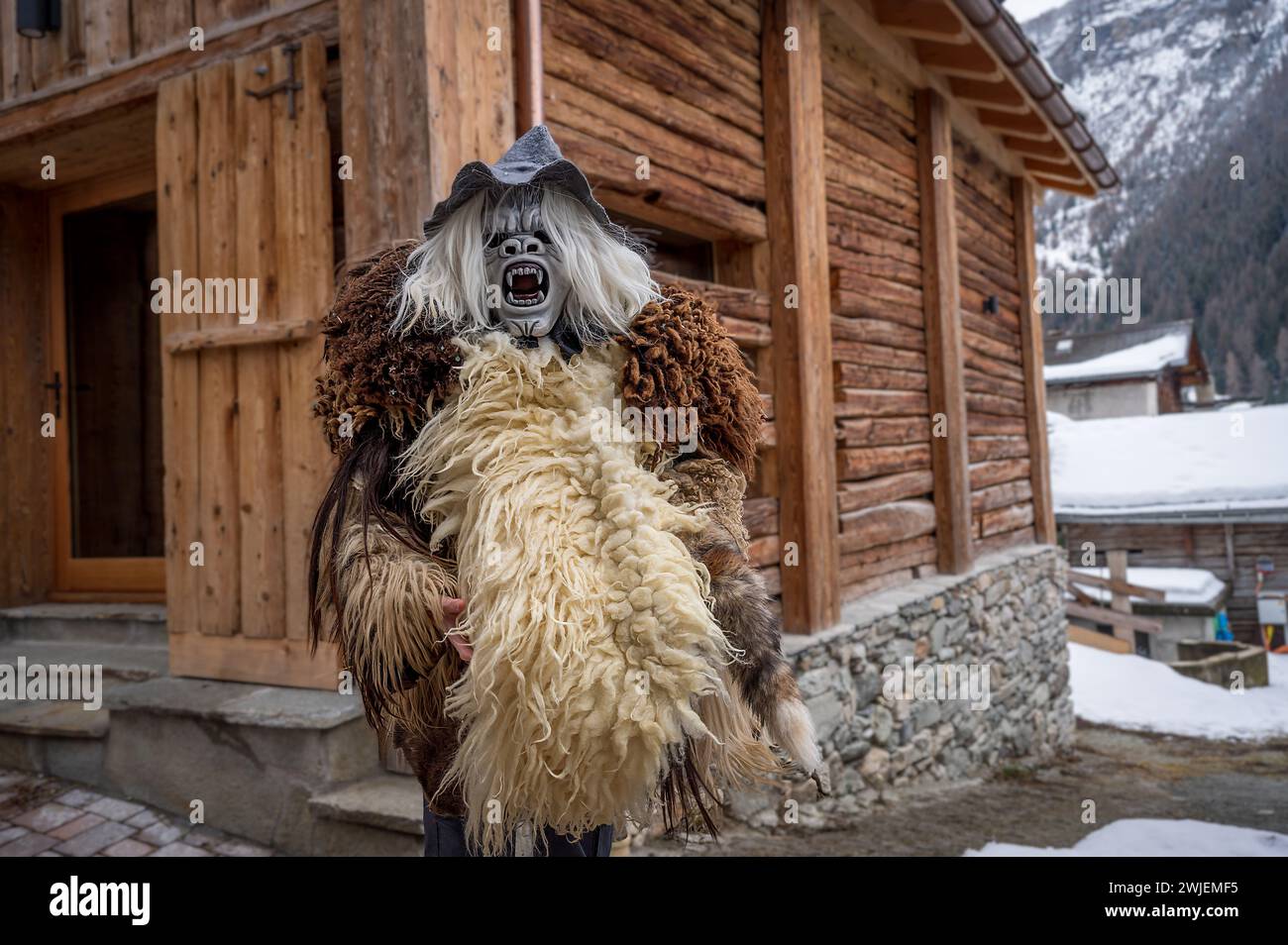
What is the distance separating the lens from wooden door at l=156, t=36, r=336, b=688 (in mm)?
2965

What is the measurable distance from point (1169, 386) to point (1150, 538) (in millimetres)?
8808

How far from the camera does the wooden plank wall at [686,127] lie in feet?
10.7

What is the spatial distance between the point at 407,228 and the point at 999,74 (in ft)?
17.2

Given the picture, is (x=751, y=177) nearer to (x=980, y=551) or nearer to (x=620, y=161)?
(x=620, y=161)

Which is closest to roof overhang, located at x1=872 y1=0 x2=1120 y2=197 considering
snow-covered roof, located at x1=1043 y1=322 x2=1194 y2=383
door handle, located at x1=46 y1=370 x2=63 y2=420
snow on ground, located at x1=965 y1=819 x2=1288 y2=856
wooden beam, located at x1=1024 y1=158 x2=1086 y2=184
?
wooden beam, located at x1=1024 y1=158 x2=1086 y2=184

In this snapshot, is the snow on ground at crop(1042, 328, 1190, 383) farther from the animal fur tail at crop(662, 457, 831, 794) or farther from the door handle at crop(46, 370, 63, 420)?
the door handle at crop(46, 370, 63, 420)

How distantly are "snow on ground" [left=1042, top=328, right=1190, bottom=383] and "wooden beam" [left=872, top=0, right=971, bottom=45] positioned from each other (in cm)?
1669

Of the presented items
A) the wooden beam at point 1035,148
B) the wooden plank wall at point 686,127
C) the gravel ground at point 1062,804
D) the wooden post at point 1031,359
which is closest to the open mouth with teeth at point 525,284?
the wooden plank wall at point 686,127

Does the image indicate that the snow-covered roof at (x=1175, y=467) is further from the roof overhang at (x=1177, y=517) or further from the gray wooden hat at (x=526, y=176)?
the gray wooden hat at (x=526, y=176)

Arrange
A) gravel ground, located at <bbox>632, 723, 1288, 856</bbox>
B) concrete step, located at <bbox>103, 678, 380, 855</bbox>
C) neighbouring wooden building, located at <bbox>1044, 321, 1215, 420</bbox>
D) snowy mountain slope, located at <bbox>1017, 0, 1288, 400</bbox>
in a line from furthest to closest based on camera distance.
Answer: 1. neighbouring wooden building, located at <bbox>1044, 321, 1215, 420</bbox>
2. snowy mountain slope, located at <bbox>1017, 0, 1288, 400</bbox>
3. gravel ground, located at <bbox>632, 723, 1288, 856</bbox>
4. concrete step, located at <bbox>103, 678, 380, 855</bbox>

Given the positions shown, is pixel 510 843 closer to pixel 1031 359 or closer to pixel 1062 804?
pixel 1062 804

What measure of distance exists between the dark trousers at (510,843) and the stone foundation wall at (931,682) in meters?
1.50

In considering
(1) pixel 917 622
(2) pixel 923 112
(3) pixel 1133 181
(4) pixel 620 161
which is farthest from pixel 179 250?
(3) pixel 1133 181

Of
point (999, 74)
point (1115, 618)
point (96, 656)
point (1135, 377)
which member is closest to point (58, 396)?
point (96, 656)
